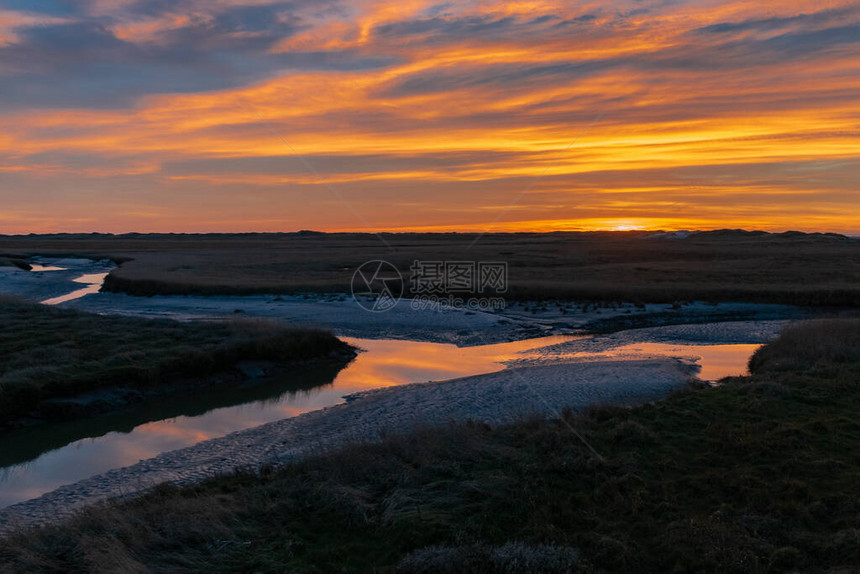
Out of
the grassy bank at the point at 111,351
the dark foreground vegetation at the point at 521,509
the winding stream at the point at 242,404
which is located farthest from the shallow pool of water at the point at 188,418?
the dark foreground vegetation at the point at 521,509

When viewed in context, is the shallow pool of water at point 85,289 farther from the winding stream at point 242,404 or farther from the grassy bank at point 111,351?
the winding stream at point 242,404

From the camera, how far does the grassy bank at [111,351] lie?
1964 cm

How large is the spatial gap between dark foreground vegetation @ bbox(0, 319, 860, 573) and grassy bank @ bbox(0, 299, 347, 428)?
10796 millimetres

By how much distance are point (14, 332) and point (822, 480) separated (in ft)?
103

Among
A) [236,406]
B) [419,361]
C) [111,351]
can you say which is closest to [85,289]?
[111,351]

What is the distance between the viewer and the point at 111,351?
80.5 feet

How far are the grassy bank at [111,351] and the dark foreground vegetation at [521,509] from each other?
35.4 ft

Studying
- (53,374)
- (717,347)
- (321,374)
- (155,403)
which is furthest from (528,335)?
(53,374)

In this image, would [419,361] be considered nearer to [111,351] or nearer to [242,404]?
[242,404]

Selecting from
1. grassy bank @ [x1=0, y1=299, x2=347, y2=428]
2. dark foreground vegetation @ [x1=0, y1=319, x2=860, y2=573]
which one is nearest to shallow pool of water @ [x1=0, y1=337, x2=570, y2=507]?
grassy bank @ [x1=0, y1=299, x2=347, y2=428]

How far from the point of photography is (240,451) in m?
15.8

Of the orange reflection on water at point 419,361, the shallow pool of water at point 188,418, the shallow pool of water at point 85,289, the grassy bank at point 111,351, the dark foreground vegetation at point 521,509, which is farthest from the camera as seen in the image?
the shallow pool of water at point 85,289

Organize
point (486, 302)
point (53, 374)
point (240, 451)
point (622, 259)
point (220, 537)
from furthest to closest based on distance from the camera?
point (622, 259)
point (486, 302)
point (53, 374)
point (240, 451)
point (220, 537)

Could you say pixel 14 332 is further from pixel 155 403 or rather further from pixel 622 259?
pixel 622 259
